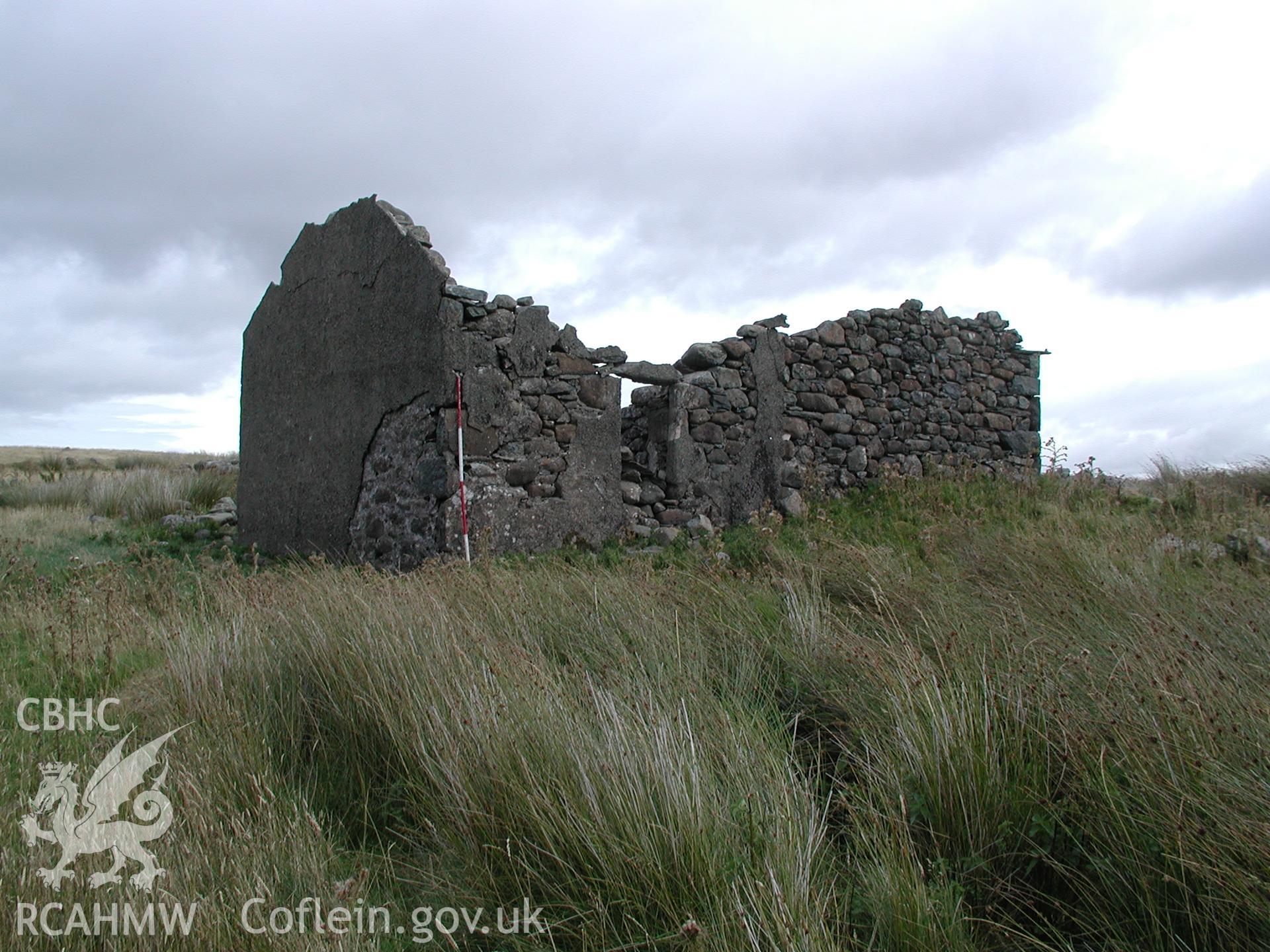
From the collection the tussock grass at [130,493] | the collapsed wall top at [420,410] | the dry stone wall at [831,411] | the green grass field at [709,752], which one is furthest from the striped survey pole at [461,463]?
the tussock grass at [130,493]

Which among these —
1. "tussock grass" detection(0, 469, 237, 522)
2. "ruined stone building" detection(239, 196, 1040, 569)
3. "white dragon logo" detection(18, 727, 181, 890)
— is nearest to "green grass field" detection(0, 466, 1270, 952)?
"white dragon logo" detection(18, 727, 181, 890)

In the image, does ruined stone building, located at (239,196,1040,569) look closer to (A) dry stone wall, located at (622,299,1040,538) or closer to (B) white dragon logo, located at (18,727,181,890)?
(A) dry stone wall, located at (622,299,1040,538)

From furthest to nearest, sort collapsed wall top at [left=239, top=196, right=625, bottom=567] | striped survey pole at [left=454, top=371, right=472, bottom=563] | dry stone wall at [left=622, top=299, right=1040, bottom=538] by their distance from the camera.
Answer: dry stone wall at [left=622, top=299, right=1040, bottom=538], collapsed wall top at [left=239, top=196, right=625, bottom=567], striped survey pole at [left=454, top=371, right=472, bottom=563]

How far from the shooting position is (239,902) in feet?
7.68

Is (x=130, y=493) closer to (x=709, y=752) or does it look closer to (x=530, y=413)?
(x=530, y=413)

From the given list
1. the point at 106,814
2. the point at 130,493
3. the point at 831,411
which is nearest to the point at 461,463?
the point at 831,411

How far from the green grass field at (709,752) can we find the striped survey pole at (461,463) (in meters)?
2.07

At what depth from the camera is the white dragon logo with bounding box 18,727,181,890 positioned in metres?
2.43

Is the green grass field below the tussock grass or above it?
below

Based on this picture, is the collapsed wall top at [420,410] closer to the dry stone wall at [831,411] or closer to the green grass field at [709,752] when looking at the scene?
the dry stone wall at [831,411]

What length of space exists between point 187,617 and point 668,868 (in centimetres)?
374

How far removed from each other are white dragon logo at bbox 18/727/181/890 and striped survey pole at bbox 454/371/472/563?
4.20m

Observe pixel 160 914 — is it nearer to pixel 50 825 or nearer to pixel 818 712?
pixel 50 825

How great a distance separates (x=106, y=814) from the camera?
275cm
